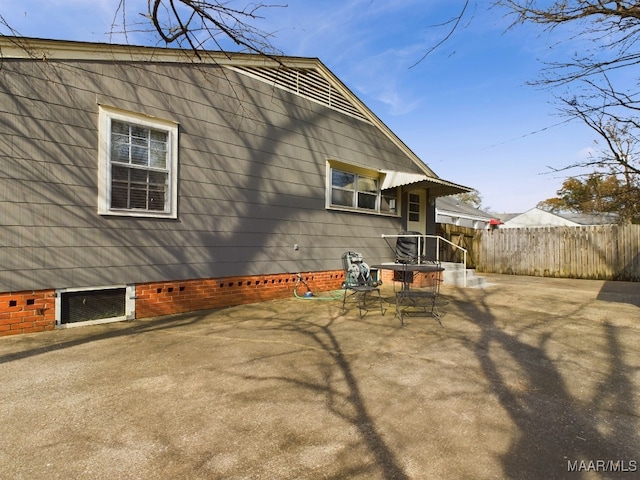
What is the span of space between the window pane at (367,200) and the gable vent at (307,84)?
2.15 meters

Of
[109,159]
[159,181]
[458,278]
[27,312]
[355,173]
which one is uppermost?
[355,173]

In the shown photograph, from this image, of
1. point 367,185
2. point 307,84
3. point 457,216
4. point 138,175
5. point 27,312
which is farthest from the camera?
point 457,216

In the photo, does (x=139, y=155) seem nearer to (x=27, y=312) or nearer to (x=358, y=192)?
(x=27, y=312)

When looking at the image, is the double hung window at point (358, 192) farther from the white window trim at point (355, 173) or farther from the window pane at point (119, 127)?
the window pane at point (119, 127)

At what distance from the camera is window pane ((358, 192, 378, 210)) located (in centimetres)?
938

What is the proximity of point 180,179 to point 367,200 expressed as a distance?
17.4 ft

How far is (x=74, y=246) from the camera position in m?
4.82

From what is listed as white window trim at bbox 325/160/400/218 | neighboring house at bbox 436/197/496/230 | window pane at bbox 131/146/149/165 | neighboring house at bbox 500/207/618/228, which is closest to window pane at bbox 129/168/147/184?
window pane at bbox 131/146/149/165

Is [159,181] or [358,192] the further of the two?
[358,192]

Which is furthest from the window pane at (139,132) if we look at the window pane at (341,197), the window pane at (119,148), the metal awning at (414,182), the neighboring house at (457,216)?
the neighboring house at (457,216)

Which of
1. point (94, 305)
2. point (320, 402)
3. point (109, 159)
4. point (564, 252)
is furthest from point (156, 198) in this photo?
point (564, 252)

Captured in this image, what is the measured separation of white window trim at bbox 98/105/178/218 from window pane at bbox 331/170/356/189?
402 cm

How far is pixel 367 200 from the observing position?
31.5ft

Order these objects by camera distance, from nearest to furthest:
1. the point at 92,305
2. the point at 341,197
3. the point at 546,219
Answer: the point at 92,305 → the point at 341,197 → the point at 546,219
